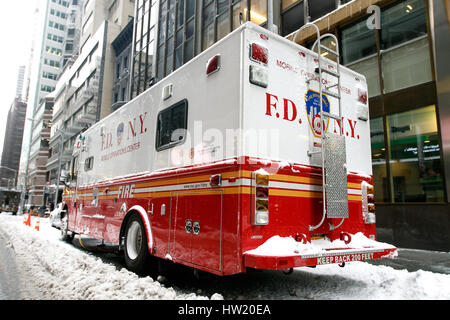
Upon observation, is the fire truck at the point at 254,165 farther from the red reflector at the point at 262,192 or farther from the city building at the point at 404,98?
the city building at the point at 404,98

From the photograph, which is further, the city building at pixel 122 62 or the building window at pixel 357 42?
the city building at pixel 122 62

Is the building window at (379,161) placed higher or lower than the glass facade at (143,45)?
lower

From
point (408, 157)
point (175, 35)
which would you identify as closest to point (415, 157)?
point (408, 157)

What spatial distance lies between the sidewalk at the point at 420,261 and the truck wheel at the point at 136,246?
15.9 ft

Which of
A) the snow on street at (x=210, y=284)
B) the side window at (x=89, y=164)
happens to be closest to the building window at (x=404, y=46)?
the snow on street at (x=210, y=284)

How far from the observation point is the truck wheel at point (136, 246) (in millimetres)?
5228

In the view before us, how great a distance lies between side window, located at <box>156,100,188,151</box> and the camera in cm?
478

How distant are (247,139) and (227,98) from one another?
62 cm

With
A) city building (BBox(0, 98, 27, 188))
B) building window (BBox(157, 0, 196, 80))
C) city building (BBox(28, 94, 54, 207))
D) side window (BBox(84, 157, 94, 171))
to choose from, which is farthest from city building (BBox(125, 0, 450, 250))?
city building (BBox(0, 98, 27, 188))

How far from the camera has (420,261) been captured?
708 centimetres

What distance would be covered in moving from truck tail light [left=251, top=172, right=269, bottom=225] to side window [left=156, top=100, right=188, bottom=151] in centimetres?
150

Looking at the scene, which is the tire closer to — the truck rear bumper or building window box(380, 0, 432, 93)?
the truck rear bumper
